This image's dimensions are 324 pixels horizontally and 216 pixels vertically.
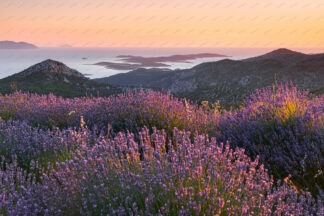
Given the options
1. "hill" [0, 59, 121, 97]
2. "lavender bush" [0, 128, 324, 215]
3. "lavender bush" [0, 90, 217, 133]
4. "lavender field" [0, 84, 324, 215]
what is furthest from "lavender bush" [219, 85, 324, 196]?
"hill" [0, 59, 121, 97]

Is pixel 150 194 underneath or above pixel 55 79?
underneath

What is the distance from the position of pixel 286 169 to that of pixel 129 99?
305cm

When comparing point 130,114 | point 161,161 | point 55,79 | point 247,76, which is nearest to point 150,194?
point 161,161

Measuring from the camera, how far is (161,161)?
2779 mm

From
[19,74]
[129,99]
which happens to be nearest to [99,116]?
[129,99]

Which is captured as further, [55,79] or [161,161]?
[55,79]

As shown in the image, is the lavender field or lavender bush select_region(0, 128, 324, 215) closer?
lavender bush select_region(0, 128, 324, 215)

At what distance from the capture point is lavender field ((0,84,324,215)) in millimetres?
2238

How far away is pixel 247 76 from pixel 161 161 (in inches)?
1732

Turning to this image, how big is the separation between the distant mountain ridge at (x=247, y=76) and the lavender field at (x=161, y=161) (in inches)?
530

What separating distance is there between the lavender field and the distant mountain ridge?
44.2ft

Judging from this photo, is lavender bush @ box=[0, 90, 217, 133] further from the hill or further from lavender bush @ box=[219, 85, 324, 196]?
the hill

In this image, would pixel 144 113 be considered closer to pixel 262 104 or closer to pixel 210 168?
pixel 262 104

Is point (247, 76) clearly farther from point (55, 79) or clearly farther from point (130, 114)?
point (130, 114)
